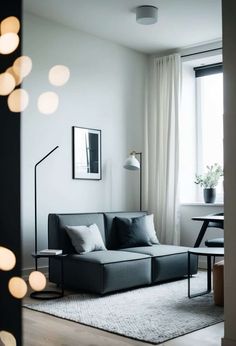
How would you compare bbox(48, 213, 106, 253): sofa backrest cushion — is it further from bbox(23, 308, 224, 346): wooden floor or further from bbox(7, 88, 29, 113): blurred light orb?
bbox(7, 88, 29, 113): blurred light orb

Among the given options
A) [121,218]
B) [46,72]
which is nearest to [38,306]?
[121,218]

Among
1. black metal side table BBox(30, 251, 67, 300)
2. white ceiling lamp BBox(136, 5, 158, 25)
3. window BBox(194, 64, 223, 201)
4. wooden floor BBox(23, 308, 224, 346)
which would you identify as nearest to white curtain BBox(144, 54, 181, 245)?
window BBox(194, 64, 223, 201)

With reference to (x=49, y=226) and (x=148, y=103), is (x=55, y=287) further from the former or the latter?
(x=148, y=103)

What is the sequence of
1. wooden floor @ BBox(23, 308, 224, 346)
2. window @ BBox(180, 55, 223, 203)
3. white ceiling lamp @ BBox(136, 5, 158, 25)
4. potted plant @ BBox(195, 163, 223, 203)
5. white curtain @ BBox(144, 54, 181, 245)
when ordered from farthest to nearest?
window @ BBox(180, 55, 223, 203) → white curtain @ BBox(144, 54, 181, 245) → potted plant @ BBox(195, 163, 223, 203) → white ceiling lamp @ BBox(136, 5, 158, 25) → wooden floor @ BBox(23, 308, 224, 346)

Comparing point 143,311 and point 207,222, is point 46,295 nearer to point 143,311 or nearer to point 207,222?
point 143,311

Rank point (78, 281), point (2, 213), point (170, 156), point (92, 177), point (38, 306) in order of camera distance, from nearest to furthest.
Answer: point (2, 213), point (38, 306), point (78, 281), point (92, 177), point (170, 156)

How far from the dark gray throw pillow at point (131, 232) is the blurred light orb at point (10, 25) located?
173 inches

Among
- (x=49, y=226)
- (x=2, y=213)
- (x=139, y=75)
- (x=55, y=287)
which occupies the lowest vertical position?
(x=55, y=287)

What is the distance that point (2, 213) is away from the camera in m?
0.56

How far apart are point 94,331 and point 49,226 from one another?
1770 millimetres

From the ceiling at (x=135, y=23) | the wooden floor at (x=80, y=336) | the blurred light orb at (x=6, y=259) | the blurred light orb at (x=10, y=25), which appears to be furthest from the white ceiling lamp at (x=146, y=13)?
the blurred light orb at (x=6, y=259)

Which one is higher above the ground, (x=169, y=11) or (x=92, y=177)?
(x=169, y=11)

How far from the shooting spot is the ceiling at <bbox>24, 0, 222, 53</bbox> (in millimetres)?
4547

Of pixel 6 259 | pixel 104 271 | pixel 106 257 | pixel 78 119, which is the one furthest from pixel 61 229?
pixel 6 259
